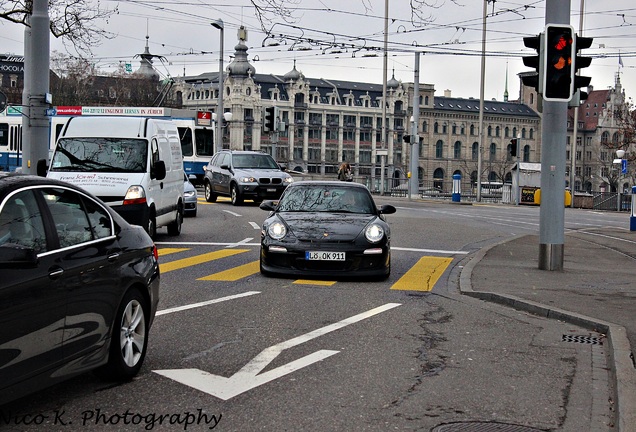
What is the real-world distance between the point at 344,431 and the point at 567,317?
507 centimetres

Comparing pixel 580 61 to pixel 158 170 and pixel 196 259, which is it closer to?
pixel 196 259

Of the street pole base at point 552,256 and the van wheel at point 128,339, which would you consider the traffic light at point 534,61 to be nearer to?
the street pole base at point 552,256

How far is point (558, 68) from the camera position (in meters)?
13.2

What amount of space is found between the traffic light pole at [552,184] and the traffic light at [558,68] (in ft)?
1.94

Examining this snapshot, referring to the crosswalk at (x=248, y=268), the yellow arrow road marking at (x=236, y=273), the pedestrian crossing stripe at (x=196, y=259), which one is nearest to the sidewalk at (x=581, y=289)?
the crosswalk at (x=248, y=268)

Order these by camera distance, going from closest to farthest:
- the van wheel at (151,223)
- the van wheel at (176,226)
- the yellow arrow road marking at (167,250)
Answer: the yellow arrow road marking at (167,250), the van wheel at (151,223), the van wheel at (176,226)

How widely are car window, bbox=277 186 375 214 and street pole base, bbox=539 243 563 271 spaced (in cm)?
276

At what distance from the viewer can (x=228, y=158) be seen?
31.4m

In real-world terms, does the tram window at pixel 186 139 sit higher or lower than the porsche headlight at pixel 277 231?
higher

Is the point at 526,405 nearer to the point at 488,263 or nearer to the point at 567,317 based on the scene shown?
the point at 567,317

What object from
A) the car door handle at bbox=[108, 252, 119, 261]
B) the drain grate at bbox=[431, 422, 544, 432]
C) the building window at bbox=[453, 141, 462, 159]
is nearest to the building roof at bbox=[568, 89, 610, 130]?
the building window at bbox=[453, 141, 462, 159]

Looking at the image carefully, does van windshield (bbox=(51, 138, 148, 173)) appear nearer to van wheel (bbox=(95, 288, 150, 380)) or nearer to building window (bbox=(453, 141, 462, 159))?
van wheel (bbox=(95, 288, 150, 380))

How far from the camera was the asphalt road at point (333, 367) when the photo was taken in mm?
5633

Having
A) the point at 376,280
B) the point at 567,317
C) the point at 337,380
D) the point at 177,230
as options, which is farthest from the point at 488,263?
the point at 337,380
